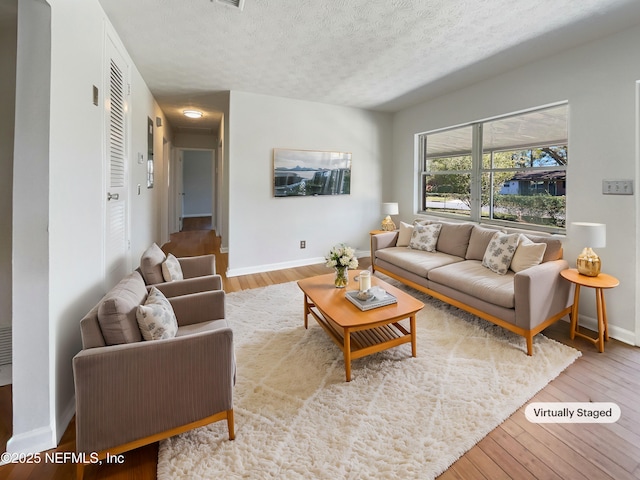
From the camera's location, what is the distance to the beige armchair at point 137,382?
1.29 meters

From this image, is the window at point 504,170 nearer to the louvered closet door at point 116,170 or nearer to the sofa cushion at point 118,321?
the sofa cushion at point 118,321

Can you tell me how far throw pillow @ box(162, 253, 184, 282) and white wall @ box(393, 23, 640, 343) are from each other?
3.27 meters

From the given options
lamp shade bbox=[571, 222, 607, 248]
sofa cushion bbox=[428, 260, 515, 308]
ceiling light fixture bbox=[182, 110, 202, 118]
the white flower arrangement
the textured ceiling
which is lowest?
sofa cushion bbox=[428, 260, 515, 308]

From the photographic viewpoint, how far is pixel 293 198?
4.71 metres

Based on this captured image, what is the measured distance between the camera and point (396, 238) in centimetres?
434

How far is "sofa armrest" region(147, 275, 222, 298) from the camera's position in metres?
2.24

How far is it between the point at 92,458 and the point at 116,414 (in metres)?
0.22

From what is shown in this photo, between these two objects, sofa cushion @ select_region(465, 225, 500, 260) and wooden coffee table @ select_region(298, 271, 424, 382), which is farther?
sofa cushion @ select_region(465, 225, 500, 260)

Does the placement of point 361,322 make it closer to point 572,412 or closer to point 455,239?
point 572,412

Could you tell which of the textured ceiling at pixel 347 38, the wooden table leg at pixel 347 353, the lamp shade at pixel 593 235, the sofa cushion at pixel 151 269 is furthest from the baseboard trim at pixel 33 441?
the lamp shade at pixel 593 235

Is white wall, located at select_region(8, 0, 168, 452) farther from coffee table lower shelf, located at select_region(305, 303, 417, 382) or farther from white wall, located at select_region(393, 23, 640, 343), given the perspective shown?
white wall, located at select_region(393, 23, 640, 343)

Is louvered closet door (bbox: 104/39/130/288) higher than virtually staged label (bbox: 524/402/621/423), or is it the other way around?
louvered closet door (bbox: 104/39/130/288)

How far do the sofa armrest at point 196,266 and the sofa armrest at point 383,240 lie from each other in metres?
2.25

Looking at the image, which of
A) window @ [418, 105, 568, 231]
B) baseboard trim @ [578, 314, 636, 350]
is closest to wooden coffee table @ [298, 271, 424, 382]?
baseboard trim @ [578, 314, 636, 350]
